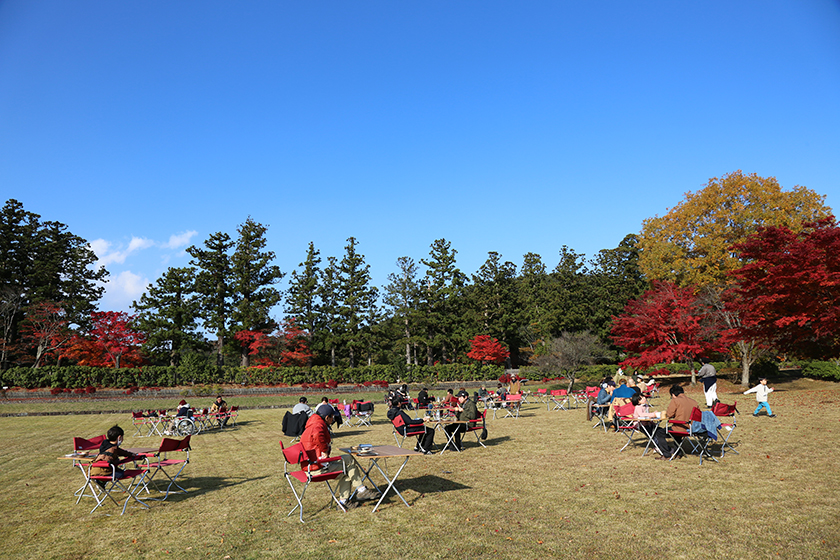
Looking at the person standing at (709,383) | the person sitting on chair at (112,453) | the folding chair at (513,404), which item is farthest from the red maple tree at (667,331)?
the person sitting on chair at (112,453)

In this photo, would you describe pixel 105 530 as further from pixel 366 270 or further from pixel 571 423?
pixel 366 270

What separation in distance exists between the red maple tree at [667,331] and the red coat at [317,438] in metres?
20.8

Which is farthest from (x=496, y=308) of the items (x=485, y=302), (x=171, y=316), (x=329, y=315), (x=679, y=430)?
(x=679, y=430)

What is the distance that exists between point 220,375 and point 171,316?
6023 millimetres

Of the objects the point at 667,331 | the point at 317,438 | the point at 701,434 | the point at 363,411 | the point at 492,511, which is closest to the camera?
the point at 492,511

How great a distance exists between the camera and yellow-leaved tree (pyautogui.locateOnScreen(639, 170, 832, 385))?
2788cm

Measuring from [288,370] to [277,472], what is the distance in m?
30.3

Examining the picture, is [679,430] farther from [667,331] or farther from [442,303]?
[442,303]

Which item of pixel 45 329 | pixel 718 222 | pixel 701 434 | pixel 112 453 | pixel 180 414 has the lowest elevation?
pixel 701 434

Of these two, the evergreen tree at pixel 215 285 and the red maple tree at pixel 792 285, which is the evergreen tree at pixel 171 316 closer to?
the evergreen tree at pixel 215 285

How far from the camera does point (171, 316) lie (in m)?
37.6

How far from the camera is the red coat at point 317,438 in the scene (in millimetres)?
6285

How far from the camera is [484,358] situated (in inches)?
1672

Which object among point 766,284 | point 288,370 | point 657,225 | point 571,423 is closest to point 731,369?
point 657,225
